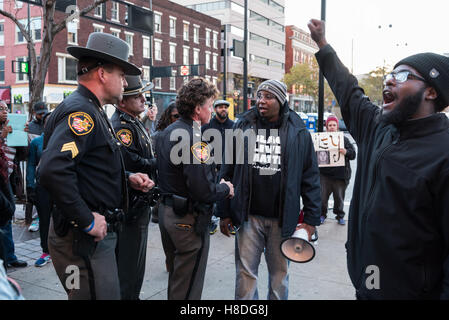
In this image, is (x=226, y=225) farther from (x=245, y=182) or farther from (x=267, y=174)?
(x=267, y=174)

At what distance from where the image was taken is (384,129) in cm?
223

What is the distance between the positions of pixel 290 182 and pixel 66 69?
29.5 metres

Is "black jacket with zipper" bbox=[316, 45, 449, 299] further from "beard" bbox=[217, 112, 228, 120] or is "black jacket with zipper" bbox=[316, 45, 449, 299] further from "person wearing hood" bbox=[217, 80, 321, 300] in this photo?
"beard" bbox=[217, 112, 228, 120]

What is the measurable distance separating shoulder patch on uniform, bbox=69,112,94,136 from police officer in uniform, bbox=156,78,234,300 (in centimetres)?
86

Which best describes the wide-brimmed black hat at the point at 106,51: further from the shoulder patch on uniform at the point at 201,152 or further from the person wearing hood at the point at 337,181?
the person wearing hood at the point at 337,181

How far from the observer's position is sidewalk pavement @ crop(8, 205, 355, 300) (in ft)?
13.1

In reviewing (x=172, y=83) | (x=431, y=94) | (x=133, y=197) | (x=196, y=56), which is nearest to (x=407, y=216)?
(x=431, y=94)

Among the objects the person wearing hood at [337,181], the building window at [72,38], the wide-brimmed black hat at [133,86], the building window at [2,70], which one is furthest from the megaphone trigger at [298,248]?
the building window at [2,70]

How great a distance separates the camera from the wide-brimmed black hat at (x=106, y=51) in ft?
7.97

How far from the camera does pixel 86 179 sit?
231cm

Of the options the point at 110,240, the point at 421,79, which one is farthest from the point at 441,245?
the point at 110,240

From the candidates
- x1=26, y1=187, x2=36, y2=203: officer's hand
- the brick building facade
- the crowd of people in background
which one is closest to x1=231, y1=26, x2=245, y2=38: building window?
the brick building facade
